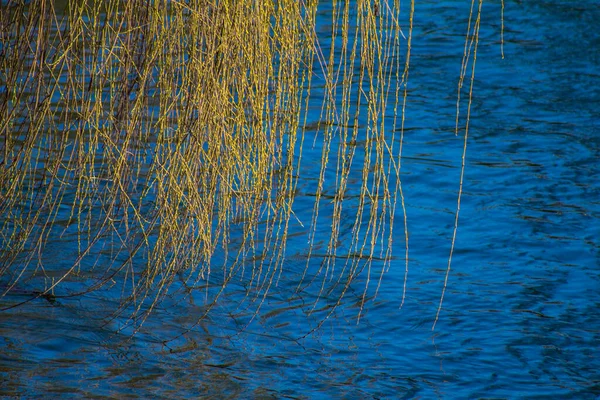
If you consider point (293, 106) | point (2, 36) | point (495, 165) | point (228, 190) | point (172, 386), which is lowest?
point (172, 386)

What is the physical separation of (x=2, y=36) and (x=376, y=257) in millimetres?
2649

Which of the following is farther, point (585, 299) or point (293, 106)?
point (585, 299)

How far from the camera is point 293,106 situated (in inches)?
97.2

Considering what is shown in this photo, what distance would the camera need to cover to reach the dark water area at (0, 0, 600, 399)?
3529mm

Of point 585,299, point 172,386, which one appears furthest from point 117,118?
point 585,299

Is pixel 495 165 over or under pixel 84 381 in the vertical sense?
over

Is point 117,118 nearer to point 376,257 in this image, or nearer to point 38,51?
point 38,51

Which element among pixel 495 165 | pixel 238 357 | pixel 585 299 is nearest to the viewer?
pixel 238 357

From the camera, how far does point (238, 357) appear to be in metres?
3.70

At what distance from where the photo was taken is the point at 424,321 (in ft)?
13.4

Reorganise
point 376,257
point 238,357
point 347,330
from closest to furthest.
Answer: point 238,357
point 347,330
point 376,257

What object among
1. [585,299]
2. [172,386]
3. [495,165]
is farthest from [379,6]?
[495,165]

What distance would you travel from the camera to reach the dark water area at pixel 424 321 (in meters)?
3.53

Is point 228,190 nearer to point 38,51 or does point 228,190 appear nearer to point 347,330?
point 38,51
